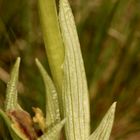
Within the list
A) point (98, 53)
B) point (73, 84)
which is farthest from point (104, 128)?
point (98, 53)

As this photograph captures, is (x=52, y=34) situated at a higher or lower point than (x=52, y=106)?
higher

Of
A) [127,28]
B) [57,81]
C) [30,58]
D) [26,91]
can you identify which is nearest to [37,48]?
[30,58]

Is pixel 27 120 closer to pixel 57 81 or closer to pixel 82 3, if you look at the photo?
pixel 57 81

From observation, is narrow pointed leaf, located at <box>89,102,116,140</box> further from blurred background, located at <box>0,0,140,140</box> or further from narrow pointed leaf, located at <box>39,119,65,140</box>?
blurred background, located at <box>0,0,140,140</box>

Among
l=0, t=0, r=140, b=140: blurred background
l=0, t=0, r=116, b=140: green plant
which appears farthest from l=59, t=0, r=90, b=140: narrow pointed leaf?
l=0, t=0, r=140, b=140: blurred background

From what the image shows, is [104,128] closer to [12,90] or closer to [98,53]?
[12,90]

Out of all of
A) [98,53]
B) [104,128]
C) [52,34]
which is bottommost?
[98,53]
